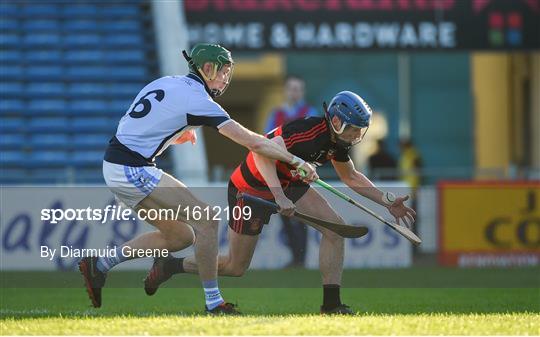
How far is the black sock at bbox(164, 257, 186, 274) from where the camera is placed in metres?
9.08

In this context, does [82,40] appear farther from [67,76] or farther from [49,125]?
[49,125]

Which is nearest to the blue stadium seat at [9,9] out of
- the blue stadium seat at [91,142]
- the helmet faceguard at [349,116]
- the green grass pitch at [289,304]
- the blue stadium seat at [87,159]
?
the blue stadium seat at [91,142]

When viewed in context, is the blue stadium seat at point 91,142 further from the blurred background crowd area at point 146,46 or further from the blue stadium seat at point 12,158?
the blue stadium seat at point 12,158

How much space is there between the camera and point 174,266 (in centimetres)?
909

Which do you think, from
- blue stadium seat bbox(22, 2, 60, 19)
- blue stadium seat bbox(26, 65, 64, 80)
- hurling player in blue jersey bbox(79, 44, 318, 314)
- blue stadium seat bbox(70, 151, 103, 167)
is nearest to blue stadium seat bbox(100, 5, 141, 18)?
blue stadium seat bbox(22, 2, 60, 19)

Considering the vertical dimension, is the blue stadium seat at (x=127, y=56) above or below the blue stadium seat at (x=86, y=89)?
above

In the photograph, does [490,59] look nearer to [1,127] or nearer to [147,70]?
[147,70]

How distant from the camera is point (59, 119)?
17.8 metres

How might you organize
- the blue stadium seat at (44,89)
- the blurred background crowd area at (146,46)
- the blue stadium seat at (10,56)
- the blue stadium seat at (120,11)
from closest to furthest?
the blurred background crowd area at (146,46) < the blue stadium seat at (44,89) < the blue stadium seat at (10,56) < the blue stadium seat at (120,11)

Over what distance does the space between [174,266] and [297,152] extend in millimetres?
1221

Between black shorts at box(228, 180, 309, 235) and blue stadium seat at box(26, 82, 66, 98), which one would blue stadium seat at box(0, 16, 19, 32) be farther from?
black shorts at box(228, 180, 309, 235)

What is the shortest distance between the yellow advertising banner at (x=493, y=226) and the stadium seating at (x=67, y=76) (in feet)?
15.2

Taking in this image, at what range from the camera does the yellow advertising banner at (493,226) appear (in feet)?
50.8

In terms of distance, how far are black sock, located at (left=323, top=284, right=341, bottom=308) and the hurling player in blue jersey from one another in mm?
707
